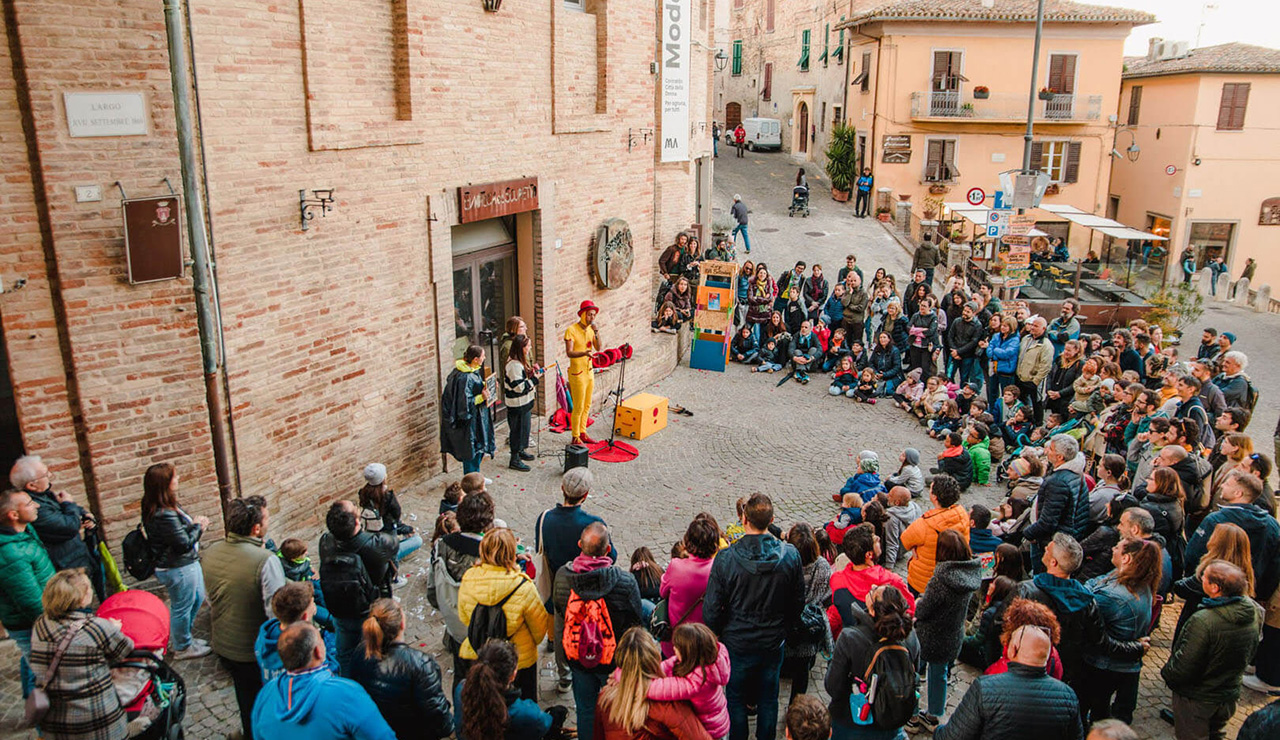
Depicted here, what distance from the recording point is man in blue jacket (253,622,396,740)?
4.52 metres

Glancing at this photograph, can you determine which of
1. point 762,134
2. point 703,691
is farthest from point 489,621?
point 762,134

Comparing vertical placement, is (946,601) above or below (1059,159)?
below

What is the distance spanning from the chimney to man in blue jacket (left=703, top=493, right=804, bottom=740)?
40.0 m

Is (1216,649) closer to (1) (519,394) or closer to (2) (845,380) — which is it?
(1) (519,394)

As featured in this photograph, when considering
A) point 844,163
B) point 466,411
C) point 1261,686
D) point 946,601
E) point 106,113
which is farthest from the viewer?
point 844,163

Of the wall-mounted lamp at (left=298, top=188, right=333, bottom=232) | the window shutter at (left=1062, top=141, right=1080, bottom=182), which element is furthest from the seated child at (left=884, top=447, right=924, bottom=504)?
the window shutter at (left=1062, top=141, right=1080, bottom=182)

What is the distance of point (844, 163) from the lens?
35.6 m

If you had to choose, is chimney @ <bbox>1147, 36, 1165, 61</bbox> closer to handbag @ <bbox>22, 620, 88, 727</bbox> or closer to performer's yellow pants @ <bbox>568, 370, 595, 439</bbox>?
performer's yellow pants @ <bbox>568, 370, 595, 439</bbox>

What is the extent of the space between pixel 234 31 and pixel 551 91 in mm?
5043

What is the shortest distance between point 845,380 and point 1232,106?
89.2 feet

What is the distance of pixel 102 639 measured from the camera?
5055mm

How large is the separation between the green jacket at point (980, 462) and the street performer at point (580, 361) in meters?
4.85

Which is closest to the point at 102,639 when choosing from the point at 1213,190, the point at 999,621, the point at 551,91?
the point at 999,621

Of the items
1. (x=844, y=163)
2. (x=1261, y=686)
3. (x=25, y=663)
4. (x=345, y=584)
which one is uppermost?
(x=844, y=163)
